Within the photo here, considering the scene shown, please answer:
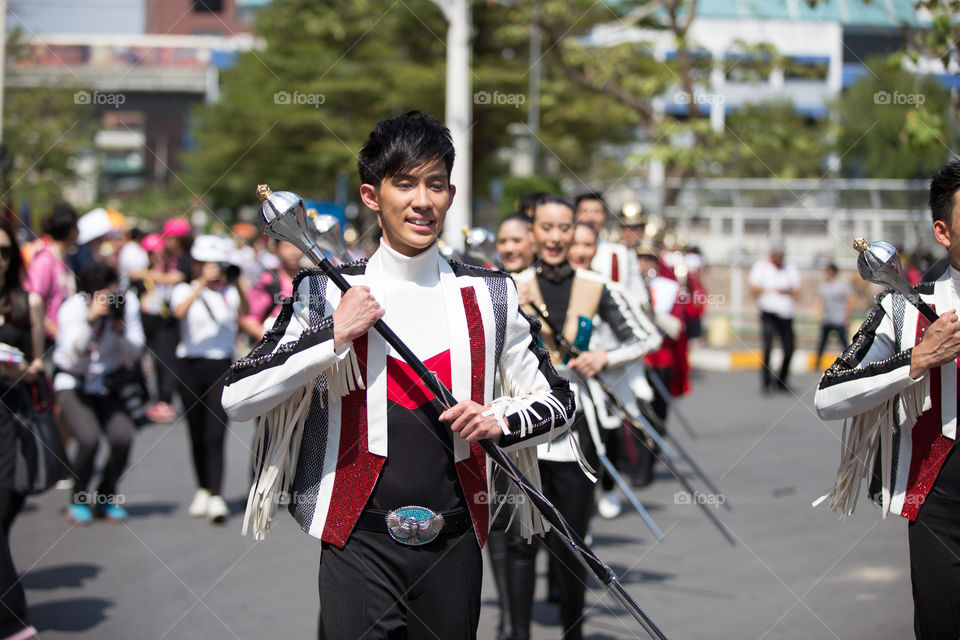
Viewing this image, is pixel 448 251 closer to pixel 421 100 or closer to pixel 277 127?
pixel 421 100

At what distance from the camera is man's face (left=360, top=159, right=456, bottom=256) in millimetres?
3117

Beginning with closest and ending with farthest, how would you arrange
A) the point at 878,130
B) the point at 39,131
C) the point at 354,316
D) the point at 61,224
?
the point at 354,316
the point at 61,224
the point at 39,131
the point at 878,130

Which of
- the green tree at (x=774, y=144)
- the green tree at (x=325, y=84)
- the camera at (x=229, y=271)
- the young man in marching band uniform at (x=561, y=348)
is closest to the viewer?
the young man in marching band uniform at (x=561, y=348)

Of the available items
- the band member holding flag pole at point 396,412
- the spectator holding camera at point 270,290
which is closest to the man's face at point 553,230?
the spectator holding camera at point 270,290

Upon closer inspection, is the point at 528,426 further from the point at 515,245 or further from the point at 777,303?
the point at 777,303

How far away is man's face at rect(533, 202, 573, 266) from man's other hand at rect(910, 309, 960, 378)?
268cm

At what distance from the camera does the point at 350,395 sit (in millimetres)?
3121

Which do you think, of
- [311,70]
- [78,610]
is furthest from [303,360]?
[311,70]

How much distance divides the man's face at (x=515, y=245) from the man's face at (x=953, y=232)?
2936 mm

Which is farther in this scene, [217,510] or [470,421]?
[217,510]

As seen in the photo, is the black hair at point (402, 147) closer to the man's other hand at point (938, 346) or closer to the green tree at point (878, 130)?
the man's other hand at point (938, 346)

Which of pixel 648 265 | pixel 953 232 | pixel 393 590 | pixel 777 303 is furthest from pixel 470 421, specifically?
pixel 777 303

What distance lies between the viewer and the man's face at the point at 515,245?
6.23m

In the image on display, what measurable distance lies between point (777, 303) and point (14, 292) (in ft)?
36.9
